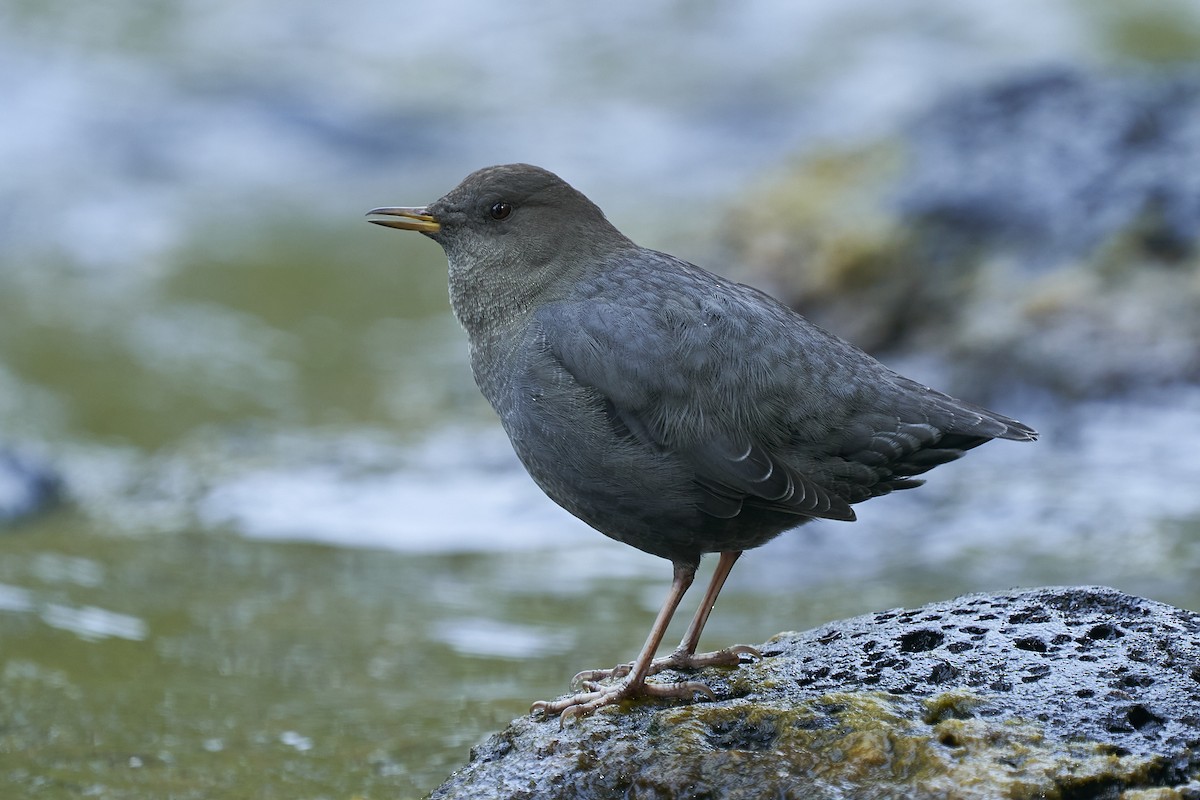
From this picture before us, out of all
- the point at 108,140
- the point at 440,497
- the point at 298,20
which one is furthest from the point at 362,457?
the point at 298,20

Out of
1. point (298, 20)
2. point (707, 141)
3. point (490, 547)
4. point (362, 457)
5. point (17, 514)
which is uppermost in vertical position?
point (298, 20)

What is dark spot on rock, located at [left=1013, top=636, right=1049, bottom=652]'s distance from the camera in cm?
329

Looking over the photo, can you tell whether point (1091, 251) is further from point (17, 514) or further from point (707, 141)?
point (707, 141)

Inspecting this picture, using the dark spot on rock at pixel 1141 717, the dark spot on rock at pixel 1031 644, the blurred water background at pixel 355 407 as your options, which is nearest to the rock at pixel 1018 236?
the blurred water background at pixel 355 407

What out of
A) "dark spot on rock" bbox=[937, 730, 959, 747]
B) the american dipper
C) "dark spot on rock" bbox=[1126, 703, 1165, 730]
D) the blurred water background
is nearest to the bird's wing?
the american dipper

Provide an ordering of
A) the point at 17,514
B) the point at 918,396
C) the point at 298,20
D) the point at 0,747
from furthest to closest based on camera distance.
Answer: the point at 298,20, the point at 17,514, the point at 0,747, the point at 918,396

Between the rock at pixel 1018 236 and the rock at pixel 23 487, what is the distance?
4437mm

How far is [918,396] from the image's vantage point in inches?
144

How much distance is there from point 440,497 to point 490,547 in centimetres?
70

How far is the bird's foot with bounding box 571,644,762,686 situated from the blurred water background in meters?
0.87

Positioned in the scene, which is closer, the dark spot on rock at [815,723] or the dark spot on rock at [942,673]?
the dark spot on rock at [815,723]

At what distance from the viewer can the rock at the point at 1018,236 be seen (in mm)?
7871

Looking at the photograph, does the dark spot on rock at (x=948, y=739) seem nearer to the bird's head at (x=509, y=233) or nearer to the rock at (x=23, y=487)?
the bird's head at (x=509, y=233)

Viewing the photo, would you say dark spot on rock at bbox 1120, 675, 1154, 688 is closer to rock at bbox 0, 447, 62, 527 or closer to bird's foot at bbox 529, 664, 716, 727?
bird's foot at bbox 529, 664, 716, 727
